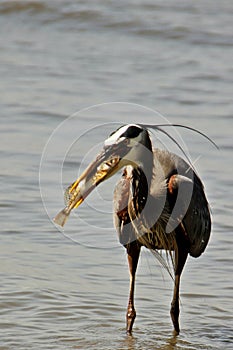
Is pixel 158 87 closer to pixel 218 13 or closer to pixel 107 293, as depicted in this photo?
pixel 218 13

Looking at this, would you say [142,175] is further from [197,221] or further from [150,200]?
[197,221]

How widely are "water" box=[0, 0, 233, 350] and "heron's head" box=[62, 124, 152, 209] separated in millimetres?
1014

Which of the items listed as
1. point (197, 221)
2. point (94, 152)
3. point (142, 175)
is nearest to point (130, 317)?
point (197, 221)

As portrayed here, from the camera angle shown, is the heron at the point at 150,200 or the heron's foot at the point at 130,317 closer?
the heron at the point at 150,200

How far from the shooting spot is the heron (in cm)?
546

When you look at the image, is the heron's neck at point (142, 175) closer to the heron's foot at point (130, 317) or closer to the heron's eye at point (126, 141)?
the heron's eye at point (126, 141)

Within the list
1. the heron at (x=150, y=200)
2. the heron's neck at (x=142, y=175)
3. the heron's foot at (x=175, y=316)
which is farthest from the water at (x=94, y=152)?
the heron's neck at (x=142, y=175)

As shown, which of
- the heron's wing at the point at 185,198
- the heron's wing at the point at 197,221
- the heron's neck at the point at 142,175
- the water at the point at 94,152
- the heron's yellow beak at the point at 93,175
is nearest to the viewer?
the heron's yellow beak at the point at 93,175

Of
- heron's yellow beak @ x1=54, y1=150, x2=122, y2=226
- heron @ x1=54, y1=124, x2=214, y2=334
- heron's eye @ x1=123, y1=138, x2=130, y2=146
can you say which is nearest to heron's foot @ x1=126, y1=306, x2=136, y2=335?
heron @ x1=54, y1=124, x2=214, y2=334

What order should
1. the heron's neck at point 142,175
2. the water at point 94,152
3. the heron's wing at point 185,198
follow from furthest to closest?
the water at point 94,152, the heron's wing at point 185,198, the heron's neck at point 142,175

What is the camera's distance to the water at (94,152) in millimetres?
6266

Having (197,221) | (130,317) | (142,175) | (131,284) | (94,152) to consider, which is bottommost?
(94,152)

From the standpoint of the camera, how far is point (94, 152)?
9.23 m

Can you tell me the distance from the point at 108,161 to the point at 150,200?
55 cm
